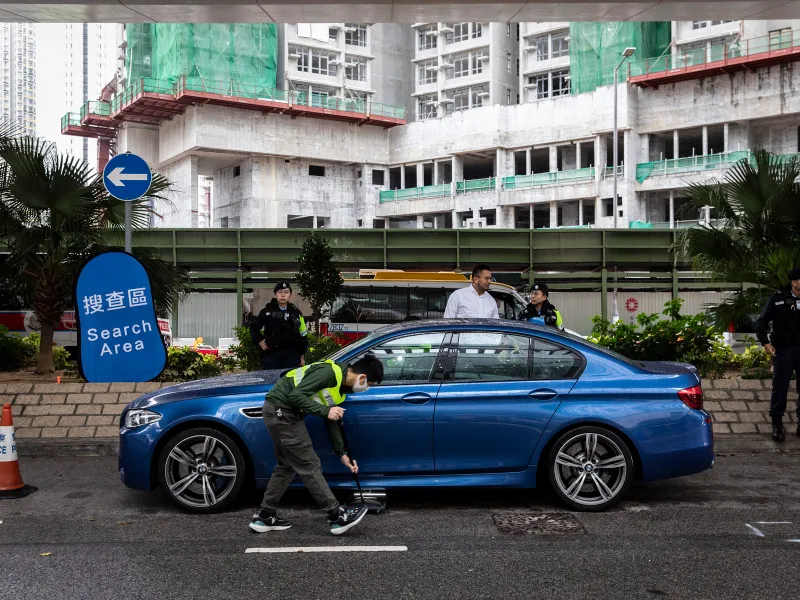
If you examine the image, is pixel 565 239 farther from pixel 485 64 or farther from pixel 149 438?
pixel 485 64


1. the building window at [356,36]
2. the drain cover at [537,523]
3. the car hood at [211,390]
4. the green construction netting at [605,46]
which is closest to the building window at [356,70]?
the building window at [356,36]

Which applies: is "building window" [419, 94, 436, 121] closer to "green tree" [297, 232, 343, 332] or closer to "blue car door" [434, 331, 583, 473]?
"green tree" [297, 232, 343, 332]

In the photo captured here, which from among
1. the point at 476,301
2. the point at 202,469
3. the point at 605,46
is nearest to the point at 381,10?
the point at 476,301

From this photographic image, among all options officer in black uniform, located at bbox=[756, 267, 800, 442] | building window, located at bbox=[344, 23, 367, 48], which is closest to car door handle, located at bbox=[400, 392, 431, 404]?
officer in black uniform, located at bbox=[756, 267, 800, 442]

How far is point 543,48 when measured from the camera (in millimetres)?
72750

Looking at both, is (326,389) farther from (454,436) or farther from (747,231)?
(747,231)

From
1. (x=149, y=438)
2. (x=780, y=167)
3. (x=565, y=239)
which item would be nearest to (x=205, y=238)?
(x=565, y=239)

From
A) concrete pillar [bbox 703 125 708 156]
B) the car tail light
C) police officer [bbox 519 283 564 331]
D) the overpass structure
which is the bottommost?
the car tail light

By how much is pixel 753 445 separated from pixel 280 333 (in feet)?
17.5

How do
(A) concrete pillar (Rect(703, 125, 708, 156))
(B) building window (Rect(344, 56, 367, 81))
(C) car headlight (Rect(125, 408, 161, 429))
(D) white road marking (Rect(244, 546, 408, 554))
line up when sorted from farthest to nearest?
(B) building window (Rect(344, 56, 367, 81))
(A) concrete pillar (Rect(703, 125, 708, 156))
(C) car headlight (Rect(125, 408, 161, 429))
(D) white road marking (Rect(244, 546, 408, 554))

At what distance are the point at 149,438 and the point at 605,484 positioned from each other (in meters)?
3.52

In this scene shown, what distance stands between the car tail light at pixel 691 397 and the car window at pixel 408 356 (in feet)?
6.29

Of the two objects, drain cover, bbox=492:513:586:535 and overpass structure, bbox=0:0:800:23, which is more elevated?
overpass structure, bbox=0:0:800:23

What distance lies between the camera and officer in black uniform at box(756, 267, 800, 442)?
914cm
